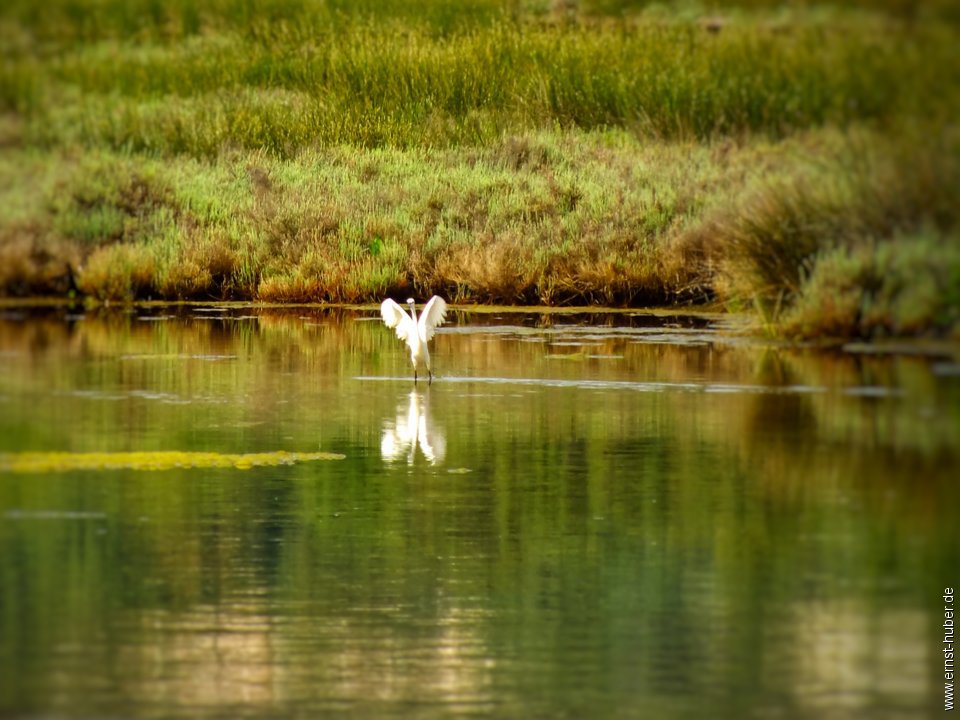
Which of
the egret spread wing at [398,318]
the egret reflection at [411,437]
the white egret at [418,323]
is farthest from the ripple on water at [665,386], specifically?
the egret reflection at [411,437]

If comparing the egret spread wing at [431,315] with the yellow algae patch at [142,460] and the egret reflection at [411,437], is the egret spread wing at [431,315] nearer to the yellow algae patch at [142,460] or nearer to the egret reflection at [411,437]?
the egret reflection at [411,437]

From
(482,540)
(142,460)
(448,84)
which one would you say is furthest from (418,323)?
(448,84)

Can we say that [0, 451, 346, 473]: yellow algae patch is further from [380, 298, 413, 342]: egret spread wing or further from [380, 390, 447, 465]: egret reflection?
[380, 298, 413, 342]: egret spread wing

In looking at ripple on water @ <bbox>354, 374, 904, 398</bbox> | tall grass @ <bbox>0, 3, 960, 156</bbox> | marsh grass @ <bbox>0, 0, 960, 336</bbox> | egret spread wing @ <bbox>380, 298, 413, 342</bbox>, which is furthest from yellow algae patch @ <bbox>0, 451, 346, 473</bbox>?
tall grass @ <bbox>0, 3, 960, 156</bbox>

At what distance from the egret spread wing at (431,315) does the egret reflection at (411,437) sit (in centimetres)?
120

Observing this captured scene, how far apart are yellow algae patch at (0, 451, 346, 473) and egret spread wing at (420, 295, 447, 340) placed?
4.00 meters

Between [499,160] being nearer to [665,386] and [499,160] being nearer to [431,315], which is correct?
[431,315]

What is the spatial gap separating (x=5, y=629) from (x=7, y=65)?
33.2m

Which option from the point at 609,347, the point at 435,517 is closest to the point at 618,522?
the point at 435,517

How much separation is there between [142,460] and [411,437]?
2.16m

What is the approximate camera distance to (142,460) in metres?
14.1

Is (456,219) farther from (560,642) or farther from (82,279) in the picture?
(560,642)

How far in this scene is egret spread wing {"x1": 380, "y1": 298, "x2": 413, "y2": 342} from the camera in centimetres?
1861

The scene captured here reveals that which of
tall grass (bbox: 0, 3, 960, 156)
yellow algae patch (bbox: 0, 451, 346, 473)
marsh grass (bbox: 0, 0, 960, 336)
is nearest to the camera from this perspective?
yellow algae patch (bbox: 0, 451, 346, 473)
